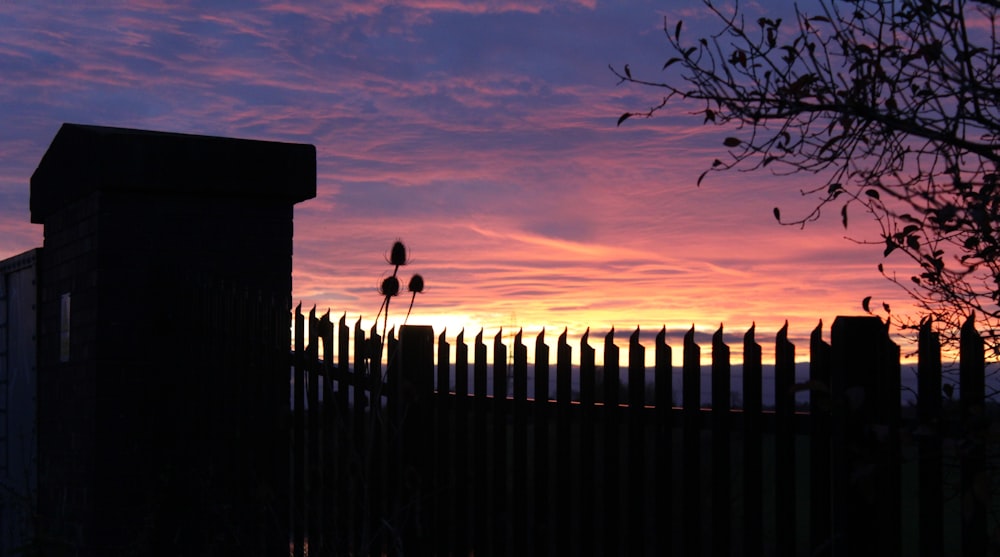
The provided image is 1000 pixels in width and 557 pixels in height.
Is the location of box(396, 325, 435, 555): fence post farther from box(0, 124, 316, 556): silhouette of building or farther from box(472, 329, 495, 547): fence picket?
box(0, 124, 316, 556): silhouette of building

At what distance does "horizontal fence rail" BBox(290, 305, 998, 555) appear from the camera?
335cm

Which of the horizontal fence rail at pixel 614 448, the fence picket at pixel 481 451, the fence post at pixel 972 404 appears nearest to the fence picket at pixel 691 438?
the horizontal fence rail at pixel 614 448

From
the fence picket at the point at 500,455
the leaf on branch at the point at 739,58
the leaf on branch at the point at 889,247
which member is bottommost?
the fence picket at the point at 500,455

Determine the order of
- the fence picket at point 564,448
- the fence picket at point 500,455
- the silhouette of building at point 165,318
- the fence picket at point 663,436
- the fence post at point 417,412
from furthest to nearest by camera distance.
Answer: the silhouette of building at point 165,318 < the fence post at point 417,412 < the fence picket at point 500,455 < the fence picket at point 564,448 < the fence picket at point 663,436

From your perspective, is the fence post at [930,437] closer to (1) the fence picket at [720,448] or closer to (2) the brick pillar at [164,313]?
(1) the fence picket at [720,448]

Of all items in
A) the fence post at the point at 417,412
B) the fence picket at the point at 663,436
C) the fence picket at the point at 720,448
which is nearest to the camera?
the fence picket at the point at 720,448

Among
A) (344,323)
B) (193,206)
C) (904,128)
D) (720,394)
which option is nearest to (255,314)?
(344,323)

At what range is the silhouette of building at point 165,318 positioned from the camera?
22.4 feet

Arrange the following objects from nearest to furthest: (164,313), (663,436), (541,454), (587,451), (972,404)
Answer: (972,404) → (663,436) → (587,451) → (541,454) → (164,313)

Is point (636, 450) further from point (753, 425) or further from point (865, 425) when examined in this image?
point (865, 425)

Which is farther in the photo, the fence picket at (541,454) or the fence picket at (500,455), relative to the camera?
the fence picket at (500,455)

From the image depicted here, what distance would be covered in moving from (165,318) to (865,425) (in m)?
5.02

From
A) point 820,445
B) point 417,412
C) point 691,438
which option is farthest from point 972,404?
point 417,412

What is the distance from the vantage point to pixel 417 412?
16.6 ft
